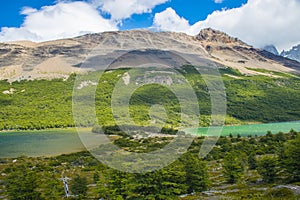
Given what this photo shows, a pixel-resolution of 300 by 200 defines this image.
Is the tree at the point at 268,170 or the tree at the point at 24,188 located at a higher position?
the tree at the point at 24,188

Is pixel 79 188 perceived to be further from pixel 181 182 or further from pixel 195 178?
pixel 195 178

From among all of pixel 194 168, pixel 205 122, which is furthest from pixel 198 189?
pixel 205 122

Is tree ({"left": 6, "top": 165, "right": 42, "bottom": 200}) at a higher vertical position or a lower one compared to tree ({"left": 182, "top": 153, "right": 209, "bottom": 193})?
higher

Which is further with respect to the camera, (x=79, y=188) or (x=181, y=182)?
(x=79, y=188)

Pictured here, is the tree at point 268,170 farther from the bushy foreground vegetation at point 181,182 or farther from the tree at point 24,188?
the tree at point 24,188

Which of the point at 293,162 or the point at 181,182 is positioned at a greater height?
the point at 293,162

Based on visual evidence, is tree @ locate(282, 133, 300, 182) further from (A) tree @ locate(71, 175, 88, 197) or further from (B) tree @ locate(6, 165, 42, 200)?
(B) tree @ locate(6, 165, 42, 200)

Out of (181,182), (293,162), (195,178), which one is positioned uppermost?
(293,162)

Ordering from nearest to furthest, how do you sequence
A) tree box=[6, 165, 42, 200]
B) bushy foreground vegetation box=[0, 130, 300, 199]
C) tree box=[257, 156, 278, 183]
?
1. bushy foreground vegetation box=[0, 130, 300, 199]
2. tree box=[6, 165, 42, 200]
3. tree box=[257, 156, 278, 183]

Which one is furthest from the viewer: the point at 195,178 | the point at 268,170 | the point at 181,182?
the point at 268,170

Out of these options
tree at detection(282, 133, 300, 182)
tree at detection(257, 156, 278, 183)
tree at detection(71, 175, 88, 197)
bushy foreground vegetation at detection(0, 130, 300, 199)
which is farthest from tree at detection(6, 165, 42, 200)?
tree at detection(282, 133, 300, 182)

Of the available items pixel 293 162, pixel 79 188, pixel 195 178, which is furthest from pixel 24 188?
pixel 293 162

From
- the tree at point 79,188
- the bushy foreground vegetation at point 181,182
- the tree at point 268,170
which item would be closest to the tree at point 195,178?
the bushy foreground vegetation at point 181,182

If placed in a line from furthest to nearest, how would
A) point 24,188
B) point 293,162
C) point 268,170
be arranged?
point 268,170 < point 293,162 < point 24,188
